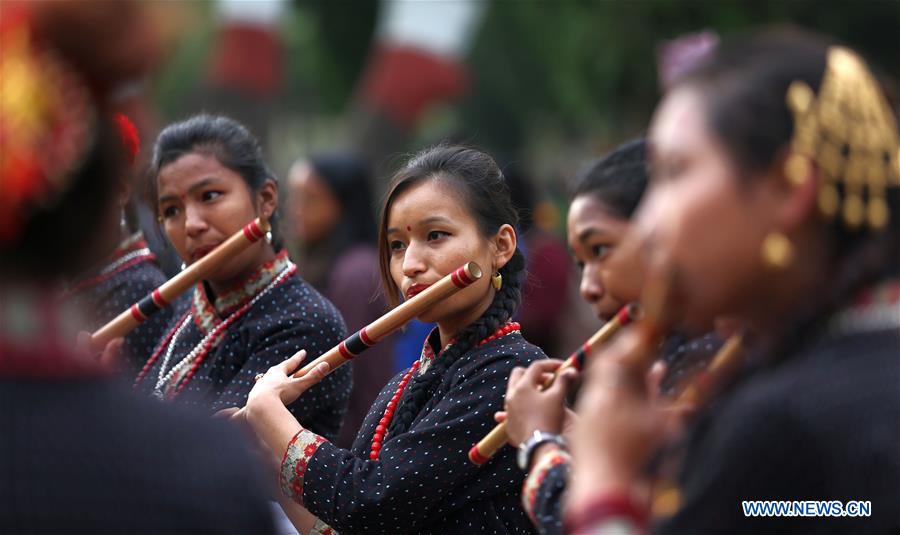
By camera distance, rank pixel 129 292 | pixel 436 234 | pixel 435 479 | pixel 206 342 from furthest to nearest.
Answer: pixel 129 292 → pixel 206 342 → pixel 436 234 → pixel 435 479

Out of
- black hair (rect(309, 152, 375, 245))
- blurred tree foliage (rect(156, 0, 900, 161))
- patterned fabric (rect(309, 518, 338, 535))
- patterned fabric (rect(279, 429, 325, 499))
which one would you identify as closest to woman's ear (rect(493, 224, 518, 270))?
patterned fabric (rect(279, 429, 325, 499))

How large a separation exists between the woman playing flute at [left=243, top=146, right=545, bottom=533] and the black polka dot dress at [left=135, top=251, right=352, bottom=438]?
0.29m

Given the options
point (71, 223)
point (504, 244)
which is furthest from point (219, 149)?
point (71, 223)

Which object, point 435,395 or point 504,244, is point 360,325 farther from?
point 435,395

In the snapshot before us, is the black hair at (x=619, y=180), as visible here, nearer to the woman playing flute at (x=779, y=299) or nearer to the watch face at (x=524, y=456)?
the watch face at (x=524, y=456)

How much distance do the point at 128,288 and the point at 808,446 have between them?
9.33ft

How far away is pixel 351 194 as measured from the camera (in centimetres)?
661

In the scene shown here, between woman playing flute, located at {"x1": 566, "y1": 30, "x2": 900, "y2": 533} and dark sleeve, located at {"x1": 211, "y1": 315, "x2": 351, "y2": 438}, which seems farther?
dark sleeve, located at {"x1": 211, "y1": 315, "x2": 351, "y2": 438}

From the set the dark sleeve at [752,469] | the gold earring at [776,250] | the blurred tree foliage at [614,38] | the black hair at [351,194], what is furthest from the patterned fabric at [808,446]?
the blurred tree foliage at [614,38]

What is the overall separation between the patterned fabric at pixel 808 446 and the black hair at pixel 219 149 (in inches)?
94.4

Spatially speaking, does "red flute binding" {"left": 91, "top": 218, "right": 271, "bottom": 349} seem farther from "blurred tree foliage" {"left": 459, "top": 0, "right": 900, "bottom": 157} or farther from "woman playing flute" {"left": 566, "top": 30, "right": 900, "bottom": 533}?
"blurred tree foliage" {"left": 459, "top": 0, "right": 900, "bottom": 157}

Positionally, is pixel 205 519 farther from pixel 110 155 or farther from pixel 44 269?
pixel 110 155

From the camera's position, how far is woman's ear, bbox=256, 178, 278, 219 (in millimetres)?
3947

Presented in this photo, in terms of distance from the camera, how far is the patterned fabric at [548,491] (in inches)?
87.3
